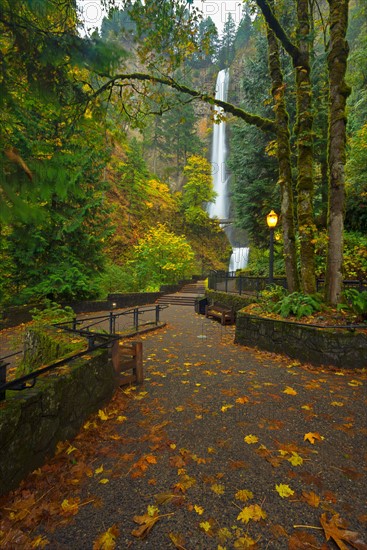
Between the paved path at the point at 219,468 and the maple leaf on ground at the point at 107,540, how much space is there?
0.02 meters

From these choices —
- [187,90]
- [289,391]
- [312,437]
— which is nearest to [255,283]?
[187,90]

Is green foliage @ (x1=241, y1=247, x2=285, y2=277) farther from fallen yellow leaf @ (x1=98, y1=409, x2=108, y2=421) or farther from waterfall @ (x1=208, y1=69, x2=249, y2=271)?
waterfall @ (x1=208, y1=69, x2=249, y2=271)

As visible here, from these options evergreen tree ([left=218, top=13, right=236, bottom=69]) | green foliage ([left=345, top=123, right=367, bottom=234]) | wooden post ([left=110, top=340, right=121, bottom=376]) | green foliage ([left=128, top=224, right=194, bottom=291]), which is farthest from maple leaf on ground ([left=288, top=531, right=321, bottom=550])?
evergreen tree ([left=218, top=13, right=236, bottom=69])

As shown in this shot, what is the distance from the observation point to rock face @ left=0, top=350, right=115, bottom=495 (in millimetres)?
2505

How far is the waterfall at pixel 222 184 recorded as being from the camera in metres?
36.9

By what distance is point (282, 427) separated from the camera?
365 cm

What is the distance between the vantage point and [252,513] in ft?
7.58

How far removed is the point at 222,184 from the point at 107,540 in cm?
5101

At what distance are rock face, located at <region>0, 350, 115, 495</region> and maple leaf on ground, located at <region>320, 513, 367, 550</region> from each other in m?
2.86

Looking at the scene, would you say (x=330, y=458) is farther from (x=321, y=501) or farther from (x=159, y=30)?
(x=159, y=30)

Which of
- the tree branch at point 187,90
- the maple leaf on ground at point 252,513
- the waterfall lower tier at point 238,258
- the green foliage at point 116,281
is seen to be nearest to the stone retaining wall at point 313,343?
the maple leaf on ground at point 252,513

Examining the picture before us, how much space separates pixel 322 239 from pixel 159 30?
7170 mm

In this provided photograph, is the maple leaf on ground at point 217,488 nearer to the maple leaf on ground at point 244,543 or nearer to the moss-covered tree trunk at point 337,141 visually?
the maple leaf on ground at point 244,543

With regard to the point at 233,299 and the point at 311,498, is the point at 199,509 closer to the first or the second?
the point at 311,498
